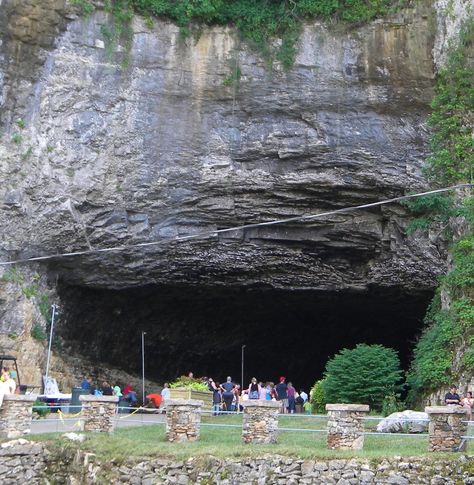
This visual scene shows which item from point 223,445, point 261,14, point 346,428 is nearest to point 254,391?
point 223,445

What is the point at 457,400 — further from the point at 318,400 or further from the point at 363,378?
the point at 318,400

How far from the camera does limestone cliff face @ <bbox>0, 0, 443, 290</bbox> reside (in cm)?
2789

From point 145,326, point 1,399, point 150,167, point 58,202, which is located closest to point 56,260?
point 58,202

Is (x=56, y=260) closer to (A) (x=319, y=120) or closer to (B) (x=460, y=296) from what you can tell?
(A) (x=319, y=120)

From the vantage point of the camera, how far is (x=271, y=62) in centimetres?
2883

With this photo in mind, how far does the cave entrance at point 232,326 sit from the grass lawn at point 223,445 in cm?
1206

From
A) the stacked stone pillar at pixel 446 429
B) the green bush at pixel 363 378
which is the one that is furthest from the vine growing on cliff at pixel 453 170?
the stacked stone pillar at pixel 446 429

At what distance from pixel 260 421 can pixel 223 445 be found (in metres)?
Result: 0.80

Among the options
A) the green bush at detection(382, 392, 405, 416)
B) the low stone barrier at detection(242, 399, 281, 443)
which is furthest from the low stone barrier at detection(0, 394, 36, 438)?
the green bush at detection(382, 392, 405, 416)

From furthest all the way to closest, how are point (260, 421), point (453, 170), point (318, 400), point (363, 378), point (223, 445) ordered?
point (453, 170)
point (318, 400)
point (363, 378)
point (260, 421)
point (223, 445)

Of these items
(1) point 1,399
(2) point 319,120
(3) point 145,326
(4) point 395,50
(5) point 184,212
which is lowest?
(1) point 1,399

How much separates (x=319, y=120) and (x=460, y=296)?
648 centimetres

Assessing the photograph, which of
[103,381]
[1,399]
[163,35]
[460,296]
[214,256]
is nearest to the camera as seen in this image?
[1,399]

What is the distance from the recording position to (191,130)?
2880cm
